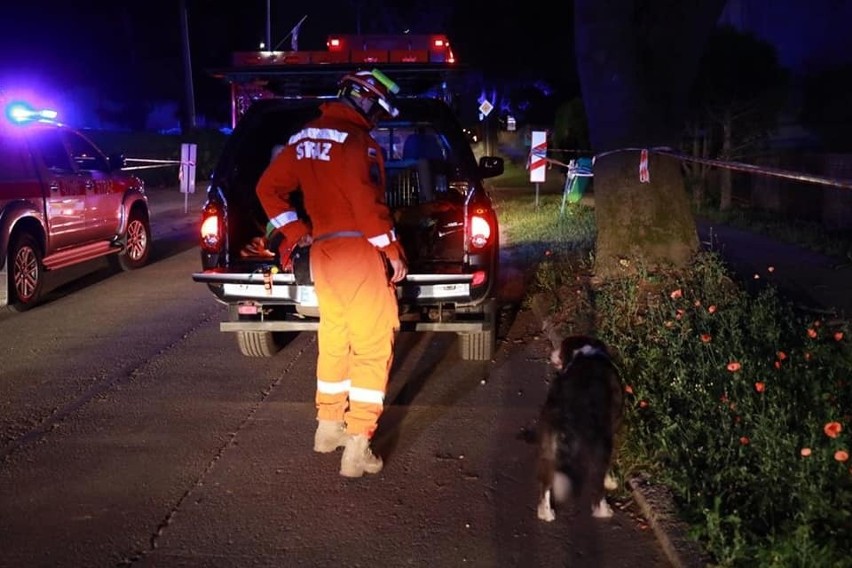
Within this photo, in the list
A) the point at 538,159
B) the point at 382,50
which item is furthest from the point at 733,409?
the point at 538,159

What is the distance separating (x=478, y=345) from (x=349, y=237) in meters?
2.37

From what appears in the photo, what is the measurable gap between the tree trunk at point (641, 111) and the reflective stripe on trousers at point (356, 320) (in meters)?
3.70

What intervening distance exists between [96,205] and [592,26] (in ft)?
19.9

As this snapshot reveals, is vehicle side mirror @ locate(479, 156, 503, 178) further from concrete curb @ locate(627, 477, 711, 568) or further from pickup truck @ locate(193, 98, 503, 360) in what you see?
concrete curb @ locate(627, 477, 711, 568)

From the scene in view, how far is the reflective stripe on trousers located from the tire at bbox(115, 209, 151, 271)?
24.5 feet

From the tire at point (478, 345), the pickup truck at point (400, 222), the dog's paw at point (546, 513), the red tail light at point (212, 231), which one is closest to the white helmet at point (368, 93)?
the pickup truck at point (400, 222)

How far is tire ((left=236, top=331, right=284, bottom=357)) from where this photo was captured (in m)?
6.66

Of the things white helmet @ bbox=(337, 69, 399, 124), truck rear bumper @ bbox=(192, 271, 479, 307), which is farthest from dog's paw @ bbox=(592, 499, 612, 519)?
white helmet @ bbox=(337, 69, 399, 124)

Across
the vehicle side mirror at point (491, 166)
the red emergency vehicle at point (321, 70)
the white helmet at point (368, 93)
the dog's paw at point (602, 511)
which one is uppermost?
the red emergency vehicle at point (321, 70)

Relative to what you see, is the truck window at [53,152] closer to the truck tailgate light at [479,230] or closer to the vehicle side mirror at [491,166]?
the vehicle side mirror at [491,166]

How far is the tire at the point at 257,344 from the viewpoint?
262 inches

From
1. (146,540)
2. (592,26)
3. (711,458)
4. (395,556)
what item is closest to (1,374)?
(146,540)

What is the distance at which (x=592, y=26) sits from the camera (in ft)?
25.6

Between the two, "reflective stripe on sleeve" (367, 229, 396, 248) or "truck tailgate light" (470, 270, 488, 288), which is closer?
"reflective stripe on sleeve" (367, 229, 396, 248)
